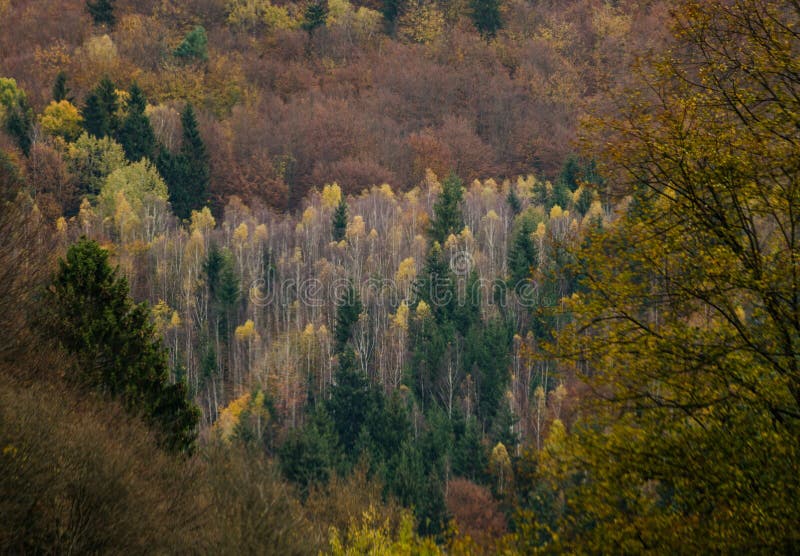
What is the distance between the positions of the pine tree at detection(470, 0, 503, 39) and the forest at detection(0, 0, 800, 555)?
482 mm

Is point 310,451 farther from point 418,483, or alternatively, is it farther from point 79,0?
point 79,0

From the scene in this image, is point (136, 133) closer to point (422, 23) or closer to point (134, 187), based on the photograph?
point (134, 187)

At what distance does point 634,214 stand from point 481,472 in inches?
1768

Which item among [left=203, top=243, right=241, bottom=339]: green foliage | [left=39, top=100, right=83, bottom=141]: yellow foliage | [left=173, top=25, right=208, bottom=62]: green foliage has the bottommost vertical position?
[left=203, top=243, right=241, bottom=339]: green foliage

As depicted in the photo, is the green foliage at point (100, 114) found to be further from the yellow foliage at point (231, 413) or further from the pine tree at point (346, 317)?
the yellow foliage at point (231, 413)

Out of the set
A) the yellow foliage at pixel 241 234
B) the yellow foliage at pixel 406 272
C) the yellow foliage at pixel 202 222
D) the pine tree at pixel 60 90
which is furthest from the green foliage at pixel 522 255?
the pine tree at pixel 60 90

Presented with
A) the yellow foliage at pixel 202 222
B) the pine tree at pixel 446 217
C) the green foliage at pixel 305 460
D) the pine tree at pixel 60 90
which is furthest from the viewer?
the pine tree at pixel 60 90

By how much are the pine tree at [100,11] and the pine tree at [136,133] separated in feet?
106

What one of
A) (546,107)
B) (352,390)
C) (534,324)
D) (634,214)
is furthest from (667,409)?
(546,107)

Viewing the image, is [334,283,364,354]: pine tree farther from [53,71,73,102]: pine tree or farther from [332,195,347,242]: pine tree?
[53,71,73,102]: pine tree

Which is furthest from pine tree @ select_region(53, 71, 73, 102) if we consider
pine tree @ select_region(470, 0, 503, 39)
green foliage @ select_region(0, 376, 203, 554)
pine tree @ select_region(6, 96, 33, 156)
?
green foliage @ select_region(0, 376, 203, 554)

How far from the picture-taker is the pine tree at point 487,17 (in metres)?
130

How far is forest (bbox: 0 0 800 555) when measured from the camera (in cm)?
937

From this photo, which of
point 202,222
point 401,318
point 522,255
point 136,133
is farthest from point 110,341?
point 136,133
